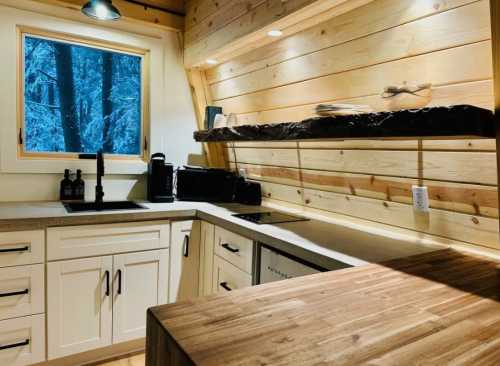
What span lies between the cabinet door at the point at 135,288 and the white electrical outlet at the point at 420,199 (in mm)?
1500

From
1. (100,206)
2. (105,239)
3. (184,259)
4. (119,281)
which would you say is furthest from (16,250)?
(184,259)

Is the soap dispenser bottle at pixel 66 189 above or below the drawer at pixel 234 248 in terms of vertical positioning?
above

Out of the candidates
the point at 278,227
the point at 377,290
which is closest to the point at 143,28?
the point at 278,227

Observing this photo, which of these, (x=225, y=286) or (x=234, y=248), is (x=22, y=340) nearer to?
(x=225, y=286)

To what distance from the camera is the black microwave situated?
280 centimetres

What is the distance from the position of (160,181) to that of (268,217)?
94cm

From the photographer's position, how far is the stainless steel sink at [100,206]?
231 cm

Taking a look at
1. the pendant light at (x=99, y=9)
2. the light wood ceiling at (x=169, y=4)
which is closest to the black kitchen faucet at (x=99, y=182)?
the pendant light at (x=99, y=9)

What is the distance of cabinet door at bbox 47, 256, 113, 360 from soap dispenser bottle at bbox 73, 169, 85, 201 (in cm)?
62

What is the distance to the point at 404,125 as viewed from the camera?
1294mm

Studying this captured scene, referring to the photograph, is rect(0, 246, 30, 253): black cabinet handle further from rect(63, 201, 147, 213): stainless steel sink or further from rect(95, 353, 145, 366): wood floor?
rect(95, 353, 145, 366): wood floor

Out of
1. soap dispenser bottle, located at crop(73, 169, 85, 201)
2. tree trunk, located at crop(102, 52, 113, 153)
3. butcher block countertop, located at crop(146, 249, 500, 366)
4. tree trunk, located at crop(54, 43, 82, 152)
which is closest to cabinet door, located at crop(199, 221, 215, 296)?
soap dispenser bottle, located at crop(73, 169, 85, 201)

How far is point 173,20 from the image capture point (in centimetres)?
294

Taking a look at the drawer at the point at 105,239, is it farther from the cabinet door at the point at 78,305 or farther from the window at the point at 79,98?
the window at the point at 79,98
